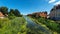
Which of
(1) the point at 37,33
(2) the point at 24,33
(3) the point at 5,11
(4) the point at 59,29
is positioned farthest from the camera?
(3) the point at 5,11

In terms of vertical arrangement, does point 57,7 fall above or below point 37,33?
above

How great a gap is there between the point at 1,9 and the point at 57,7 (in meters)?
6.17

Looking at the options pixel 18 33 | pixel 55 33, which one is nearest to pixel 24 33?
pixel 18 33

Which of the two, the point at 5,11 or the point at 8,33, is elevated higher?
the point at 5,11

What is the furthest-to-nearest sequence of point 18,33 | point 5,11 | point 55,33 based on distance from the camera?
point 5,11
point 55,33
point 18,33

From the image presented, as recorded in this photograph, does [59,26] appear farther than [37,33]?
Yes

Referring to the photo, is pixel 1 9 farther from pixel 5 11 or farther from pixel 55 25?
pixel 55 25

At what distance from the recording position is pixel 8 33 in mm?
5281

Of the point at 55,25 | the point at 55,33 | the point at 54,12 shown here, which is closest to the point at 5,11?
the point at 54,12

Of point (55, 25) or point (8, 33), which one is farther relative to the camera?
point (55, 25)

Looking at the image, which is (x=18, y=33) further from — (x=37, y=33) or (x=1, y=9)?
(x=1, y=9)

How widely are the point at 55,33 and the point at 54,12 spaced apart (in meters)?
10.7

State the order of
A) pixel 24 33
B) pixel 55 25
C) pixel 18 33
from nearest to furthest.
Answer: pixel 18 33, pixel 24 33, pixel 55 25

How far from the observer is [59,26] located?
926cm
